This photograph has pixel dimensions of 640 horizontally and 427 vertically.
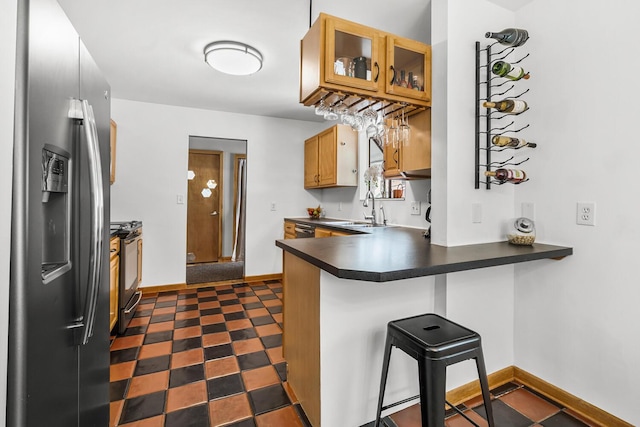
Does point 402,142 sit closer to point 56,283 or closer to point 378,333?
point 378,333

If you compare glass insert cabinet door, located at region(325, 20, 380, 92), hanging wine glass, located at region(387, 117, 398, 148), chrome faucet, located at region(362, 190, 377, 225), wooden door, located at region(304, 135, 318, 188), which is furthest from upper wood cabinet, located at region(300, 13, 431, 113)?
wooden door, located at region(304, 135, 318, 188)

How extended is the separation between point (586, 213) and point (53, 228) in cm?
228

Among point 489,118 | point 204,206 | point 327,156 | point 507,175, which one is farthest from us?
point 204,206

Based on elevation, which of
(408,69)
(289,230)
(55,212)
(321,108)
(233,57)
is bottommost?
(289,230)

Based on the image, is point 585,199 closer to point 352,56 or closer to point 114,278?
point 352,56

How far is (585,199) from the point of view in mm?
1613

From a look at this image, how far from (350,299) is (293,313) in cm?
43

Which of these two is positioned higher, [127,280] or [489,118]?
[489,118]

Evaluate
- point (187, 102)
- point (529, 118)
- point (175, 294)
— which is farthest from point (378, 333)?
point (187, 102)

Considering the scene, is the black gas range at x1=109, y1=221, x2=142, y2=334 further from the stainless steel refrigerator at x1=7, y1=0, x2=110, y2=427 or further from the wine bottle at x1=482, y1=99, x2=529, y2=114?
the wine bottle at x1=482, y1=99, x2=529, y2=114

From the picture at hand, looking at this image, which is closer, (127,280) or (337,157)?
(127,280)

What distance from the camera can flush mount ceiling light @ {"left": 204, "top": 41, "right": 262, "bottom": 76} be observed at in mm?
2396

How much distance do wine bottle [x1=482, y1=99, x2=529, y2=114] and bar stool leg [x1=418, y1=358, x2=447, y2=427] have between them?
141cm

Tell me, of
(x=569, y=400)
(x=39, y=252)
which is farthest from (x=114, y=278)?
(x=569, y=400)
